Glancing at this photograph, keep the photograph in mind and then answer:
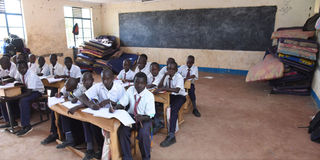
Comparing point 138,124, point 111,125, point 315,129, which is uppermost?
point 111,125

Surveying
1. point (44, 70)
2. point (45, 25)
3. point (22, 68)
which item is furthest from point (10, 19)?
point (22, 68)

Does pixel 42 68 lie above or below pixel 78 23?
below

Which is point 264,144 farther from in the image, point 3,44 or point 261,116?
point 3,44

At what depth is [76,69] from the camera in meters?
4.44

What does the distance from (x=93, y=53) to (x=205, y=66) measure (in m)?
4.30

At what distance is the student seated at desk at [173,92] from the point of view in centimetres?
300

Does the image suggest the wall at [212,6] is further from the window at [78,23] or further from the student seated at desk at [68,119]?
the student seated at desk at [68,119]

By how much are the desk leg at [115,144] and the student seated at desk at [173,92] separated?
81 centimetres

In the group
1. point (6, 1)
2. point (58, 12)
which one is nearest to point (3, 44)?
point (6, 1)

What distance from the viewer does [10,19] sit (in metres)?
6.79

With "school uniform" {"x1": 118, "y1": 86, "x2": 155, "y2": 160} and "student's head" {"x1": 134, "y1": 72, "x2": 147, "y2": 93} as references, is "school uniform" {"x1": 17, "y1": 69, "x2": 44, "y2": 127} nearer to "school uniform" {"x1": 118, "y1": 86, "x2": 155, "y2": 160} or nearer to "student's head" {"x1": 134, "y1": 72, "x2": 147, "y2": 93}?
"school uniform" {"x1": 118, "y1": 86, "x2": 155, "y2": 160}

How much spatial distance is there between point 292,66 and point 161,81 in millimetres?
3643

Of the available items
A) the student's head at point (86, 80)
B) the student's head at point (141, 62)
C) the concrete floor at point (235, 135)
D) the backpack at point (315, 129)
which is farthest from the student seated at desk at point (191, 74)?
the student's head at point (86, 80)

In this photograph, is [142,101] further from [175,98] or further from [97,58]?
[97,58]
